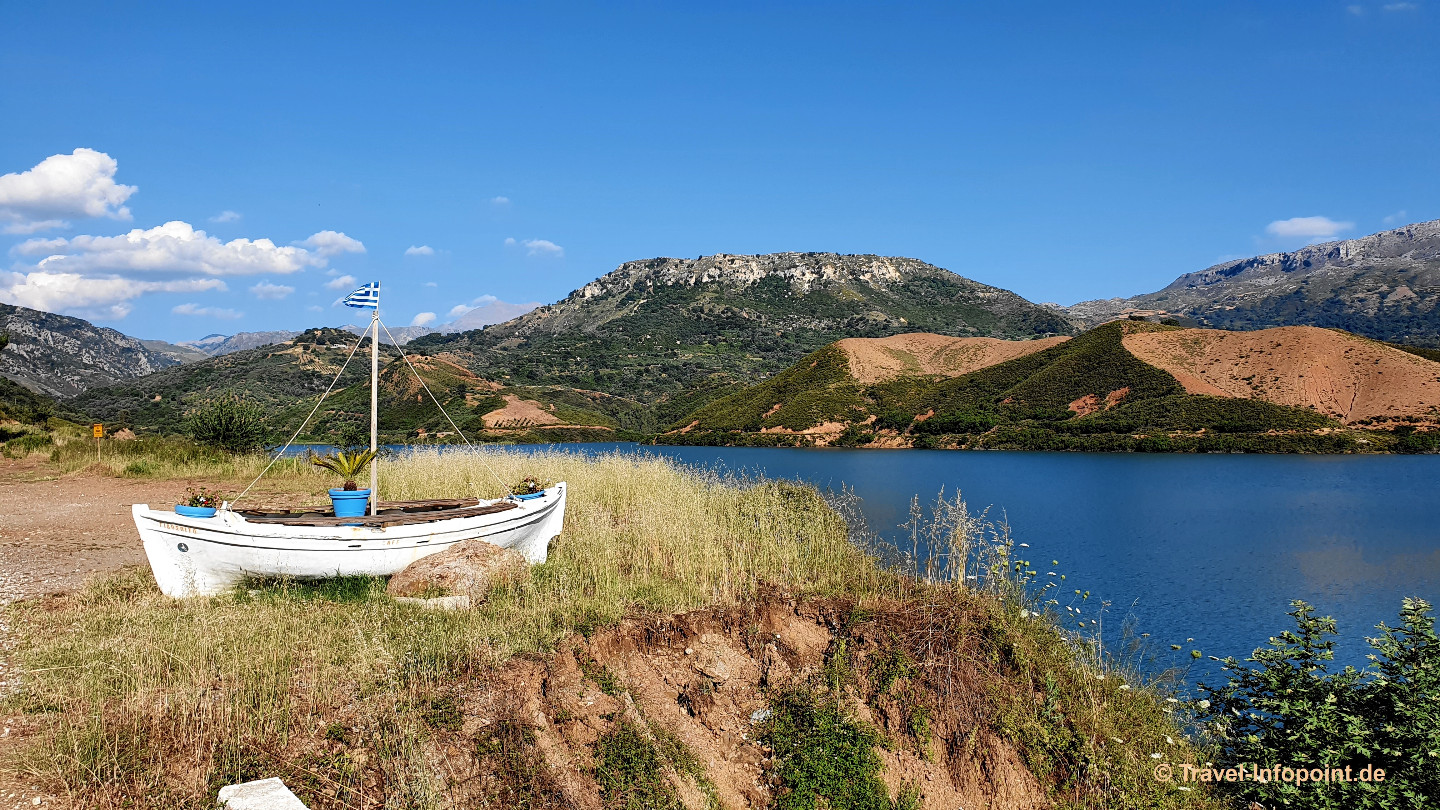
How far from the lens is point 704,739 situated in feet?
20.3

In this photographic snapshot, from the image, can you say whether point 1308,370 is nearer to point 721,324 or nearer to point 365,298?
point 365,298

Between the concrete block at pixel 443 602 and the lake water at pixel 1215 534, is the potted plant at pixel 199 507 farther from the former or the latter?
the lake water at pixel 1215 534

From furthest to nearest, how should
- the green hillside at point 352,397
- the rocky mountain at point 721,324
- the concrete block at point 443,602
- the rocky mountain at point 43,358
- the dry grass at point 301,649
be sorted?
the rocky mountain at point 721,324, the rocky mountain at point 43,358, the green hillside at point 352,397, the concrete block at point 443,602, the dry grass at point 301,649

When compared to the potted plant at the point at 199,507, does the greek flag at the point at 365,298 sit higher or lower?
higher

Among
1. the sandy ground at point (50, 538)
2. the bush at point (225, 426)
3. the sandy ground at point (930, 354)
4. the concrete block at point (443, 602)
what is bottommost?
the concrete block at point (443, 602)

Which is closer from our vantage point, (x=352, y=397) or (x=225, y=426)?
(x=225, y=426)

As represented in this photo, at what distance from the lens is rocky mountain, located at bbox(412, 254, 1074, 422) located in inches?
5025

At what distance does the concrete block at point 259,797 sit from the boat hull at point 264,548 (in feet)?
15.0

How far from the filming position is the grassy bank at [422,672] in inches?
192

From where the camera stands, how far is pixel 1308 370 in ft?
212

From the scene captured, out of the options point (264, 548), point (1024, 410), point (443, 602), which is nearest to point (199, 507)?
point (264, 548)

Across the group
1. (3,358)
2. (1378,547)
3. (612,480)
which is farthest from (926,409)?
(3,358)

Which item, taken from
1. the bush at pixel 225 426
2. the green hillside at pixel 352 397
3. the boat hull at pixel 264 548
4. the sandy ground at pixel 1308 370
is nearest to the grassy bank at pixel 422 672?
the boat hull at pixel 264 548

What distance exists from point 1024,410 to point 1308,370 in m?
24.5
